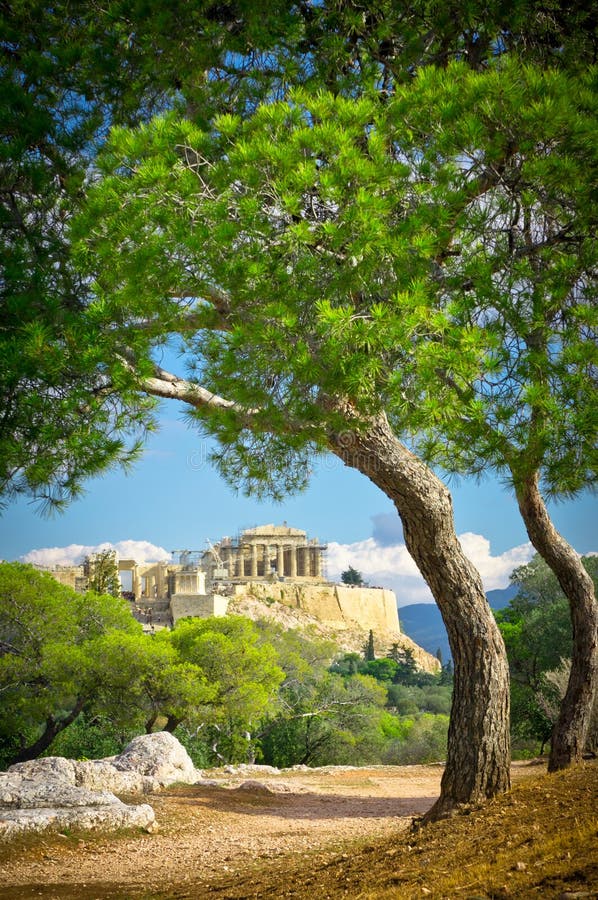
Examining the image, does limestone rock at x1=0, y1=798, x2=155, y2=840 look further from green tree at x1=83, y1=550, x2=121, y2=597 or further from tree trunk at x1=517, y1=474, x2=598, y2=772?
green tree at x1=83, y1=550, x2=121, y2=597

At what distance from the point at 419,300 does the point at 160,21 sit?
2.86m

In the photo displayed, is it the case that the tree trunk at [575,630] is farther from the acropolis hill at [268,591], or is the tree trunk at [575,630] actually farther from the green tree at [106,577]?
the acropolis hill at [268,591]

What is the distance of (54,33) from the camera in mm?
5352

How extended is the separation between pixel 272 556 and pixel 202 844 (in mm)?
61283

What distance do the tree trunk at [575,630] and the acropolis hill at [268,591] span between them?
30.6 metres

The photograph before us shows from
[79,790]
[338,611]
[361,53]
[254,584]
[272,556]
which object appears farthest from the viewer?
[272,556]

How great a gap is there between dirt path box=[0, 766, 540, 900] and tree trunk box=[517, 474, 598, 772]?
146 centimetres

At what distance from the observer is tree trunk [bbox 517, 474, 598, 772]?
→ 20.7 ft

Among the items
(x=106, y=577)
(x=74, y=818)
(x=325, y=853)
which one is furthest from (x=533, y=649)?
(x=106, y=577)

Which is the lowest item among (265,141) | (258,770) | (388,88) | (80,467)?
(258,770)

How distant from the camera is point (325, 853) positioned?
4.70m

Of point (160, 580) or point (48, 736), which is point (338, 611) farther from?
point (48, 736)

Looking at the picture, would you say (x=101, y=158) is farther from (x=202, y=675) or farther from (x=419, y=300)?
(x=202, y=675)

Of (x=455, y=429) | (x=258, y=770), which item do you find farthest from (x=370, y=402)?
(x=258, y=770)
